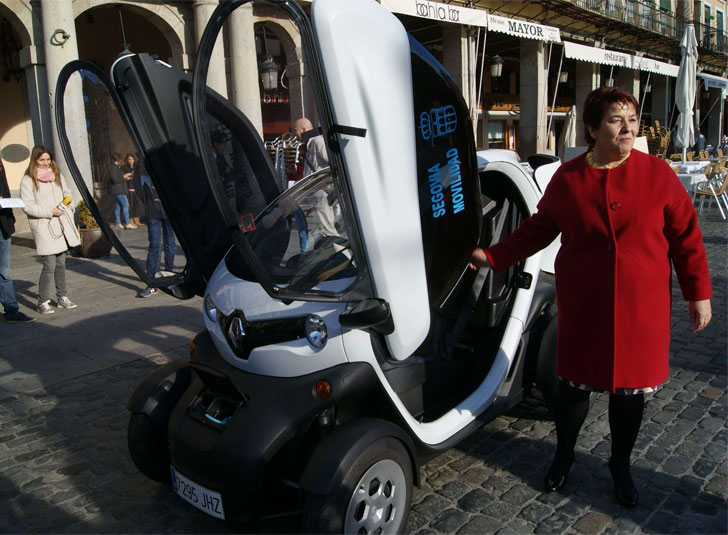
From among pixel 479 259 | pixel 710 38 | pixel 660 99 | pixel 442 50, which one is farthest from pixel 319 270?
pixel 710 38

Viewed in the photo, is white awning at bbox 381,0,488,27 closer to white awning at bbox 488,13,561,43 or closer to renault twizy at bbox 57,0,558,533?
white awning at bbox 488,13,561,43

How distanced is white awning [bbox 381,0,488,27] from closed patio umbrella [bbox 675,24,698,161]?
14.9 ft

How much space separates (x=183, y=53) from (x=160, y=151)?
9.82 metres

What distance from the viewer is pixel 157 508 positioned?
2.93 metres

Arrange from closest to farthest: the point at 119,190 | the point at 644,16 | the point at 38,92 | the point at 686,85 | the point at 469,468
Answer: the point at 119,190 → the point at 469,468 → the point at 38,92 → the point at 686,85 → the point at 644,16

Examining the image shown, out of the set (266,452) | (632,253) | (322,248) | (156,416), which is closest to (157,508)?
(156,416)

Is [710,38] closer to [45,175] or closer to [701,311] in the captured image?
[45,175]

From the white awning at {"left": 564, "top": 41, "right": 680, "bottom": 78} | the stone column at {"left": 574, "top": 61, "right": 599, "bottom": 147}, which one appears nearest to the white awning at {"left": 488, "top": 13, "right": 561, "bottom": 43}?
the white awning at {"left": 564, "top": 41, "right": 680, "bottom": 78}

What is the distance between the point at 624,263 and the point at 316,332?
1.29m

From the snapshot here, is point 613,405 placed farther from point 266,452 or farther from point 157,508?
point 157,508

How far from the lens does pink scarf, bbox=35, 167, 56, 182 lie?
21.7ft

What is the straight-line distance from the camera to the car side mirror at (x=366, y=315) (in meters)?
2.19

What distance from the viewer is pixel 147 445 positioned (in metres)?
2.82

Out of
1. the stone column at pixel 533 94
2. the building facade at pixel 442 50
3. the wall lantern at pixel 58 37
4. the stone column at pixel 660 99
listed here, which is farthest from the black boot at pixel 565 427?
the stone column at pixel 660 99
